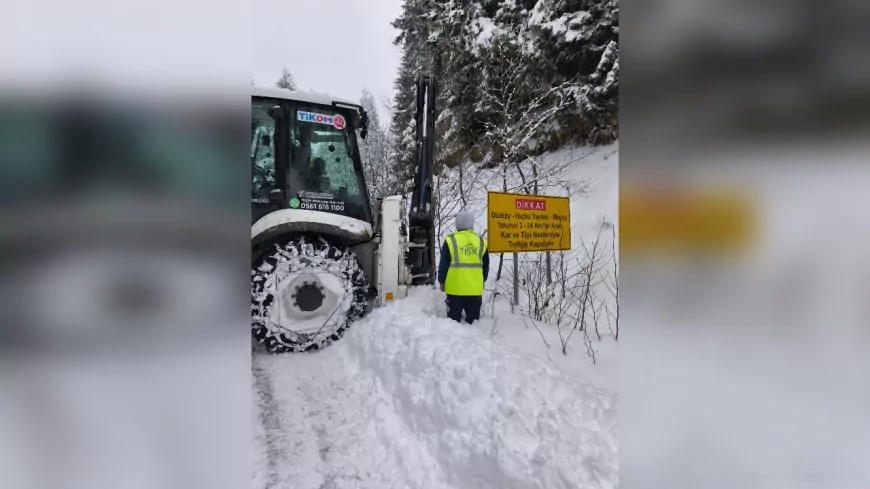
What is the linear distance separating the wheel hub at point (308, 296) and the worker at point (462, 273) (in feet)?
3.92

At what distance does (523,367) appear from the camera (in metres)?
2.73

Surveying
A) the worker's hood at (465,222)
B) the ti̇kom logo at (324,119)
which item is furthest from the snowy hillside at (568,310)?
the ti̇kom logo at (324,119)

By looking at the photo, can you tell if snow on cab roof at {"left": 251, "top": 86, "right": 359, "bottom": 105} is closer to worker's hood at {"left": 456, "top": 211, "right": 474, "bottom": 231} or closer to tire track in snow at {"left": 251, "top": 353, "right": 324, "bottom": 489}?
worker's hood at {"left": 456, "top": 211, "right": 474, "bottom": 231}

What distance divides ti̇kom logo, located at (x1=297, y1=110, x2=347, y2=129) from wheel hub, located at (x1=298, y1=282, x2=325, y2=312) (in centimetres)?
163

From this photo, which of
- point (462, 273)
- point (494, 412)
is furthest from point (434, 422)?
point (462, 273)

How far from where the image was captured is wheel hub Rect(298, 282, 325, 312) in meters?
3.93

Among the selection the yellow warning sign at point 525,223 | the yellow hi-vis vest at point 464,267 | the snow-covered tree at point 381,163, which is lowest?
the yellow hi-vis vest at point 464,267

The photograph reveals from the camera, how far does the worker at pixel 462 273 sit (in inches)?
166
